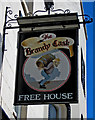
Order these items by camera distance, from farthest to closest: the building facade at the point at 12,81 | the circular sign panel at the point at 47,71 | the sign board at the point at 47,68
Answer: the building facade at the point at 12,81 < the circular sign panel at the point at 47,71 < the sign board at the point at 47,68

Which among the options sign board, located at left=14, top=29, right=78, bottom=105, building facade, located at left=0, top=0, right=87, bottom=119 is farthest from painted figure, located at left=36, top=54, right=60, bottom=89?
building facade, located at left=0, top=0, right=87, bottom=119

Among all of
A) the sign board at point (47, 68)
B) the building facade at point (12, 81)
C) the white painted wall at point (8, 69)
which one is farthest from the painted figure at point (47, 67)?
the white painted wall at point (8, 69)

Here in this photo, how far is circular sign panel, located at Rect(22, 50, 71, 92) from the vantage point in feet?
29.5

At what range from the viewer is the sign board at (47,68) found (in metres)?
8.80

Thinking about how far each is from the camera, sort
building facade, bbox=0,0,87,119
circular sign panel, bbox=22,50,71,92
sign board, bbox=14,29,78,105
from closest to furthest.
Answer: sign board, bbox=14,29,78,105
circular sign panel, bbox=22,50,71,92
building facade, bbox=0,0,87,119

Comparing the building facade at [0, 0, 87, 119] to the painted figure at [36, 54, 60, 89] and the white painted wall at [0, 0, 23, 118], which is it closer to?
the white painted wall at [0, 0, 23, 118]

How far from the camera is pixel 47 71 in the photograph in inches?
362

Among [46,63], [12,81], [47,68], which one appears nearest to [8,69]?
[12,81]

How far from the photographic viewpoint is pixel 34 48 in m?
9.69

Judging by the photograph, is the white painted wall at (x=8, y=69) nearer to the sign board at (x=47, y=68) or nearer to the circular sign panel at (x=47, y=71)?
the sign board at (x=47, y=68)

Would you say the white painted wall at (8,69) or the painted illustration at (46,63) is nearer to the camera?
the painted illustration at (46,63)

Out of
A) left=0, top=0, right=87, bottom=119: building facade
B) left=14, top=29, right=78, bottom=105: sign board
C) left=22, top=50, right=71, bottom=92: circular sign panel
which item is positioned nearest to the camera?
left=14, top=29, right=78, bottom=105: sign board

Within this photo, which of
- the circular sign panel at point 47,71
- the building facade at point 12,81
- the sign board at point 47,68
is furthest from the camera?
the building facade at point 12,81

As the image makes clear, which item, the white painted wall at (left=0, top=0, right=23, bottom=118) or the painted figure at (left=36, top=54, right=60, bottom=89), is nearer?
the painted figure at (left=36, top=54, right=60, bottom=89)
